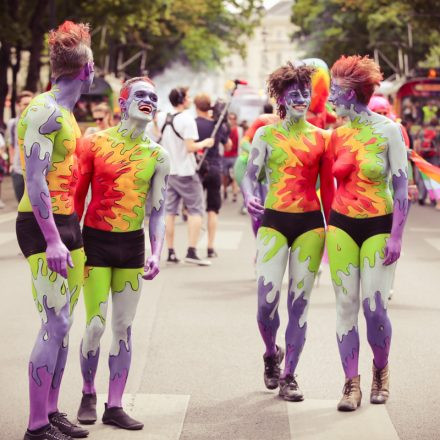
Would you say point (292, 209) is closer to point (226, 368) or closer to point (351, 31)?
point (226, 368)

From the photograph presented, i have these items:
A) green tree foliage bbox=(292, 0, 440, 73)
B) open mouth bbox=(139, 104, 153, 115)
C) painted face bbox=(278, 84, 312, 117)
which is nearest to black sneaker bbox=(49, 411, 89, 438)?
open mouth bbox=(139, 104, 153, 115)

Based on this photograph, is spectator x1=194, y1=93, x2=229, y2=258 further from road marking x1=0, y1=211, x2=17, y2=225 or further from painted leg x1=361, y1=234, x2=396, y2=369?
painted leg x1=361, y1=234, x2=396, y2=369

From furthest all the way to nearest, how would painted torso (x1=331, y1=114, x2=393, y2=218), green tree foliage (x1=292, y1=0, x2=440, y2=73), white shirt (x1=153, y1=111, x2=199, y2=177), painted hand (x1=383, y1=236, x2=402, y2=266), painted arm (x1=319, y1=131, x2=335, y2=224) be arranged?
green tree foliage (x1=292, y1=0, x2=440, y2=73) < white shirt (x1=153, y1=111, x2=199, y2=177) < painted arm (x1=319, y1=131, x2=335, y2=224) < painted torso (x1=331, y1=114, x2=393, y2=218) < painted hand (x1=383, y1=236, x2=402, y2=266)

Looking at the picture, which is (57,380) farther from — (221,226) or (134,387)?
(221,226)

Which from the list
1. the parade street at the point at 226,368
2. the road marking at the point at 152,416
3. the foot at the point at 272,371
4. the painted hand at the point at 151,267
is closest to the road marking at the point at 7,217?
the parade street at the point at 226,368

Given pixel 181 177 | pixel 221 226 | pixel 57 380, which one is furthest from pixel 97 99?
pixel 57 380

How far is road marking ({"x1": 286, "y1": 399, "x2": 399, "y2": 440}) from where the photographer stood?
5828 millimetres

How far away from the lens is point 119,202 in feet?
19.4

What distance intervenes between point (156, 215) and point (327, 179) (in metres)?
1.16

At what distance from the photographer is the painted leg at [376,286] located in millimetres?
6344

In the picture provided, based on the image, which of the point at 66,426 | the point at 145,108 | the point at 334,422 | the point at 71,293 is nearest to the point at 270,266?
the point at 334,422

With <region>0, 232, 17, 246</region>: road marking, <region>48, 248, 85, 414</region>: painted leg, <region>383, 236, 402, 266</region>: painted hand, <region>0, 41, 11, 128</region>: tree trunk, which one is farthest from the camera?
<region>0, 41, 11, 128</region>: tree trunk

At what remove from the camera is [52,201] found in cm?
541

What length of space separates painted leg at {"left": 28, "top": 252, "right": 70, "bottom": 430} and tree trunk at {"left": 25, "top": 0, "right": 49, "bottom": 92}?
31128 millimetres
